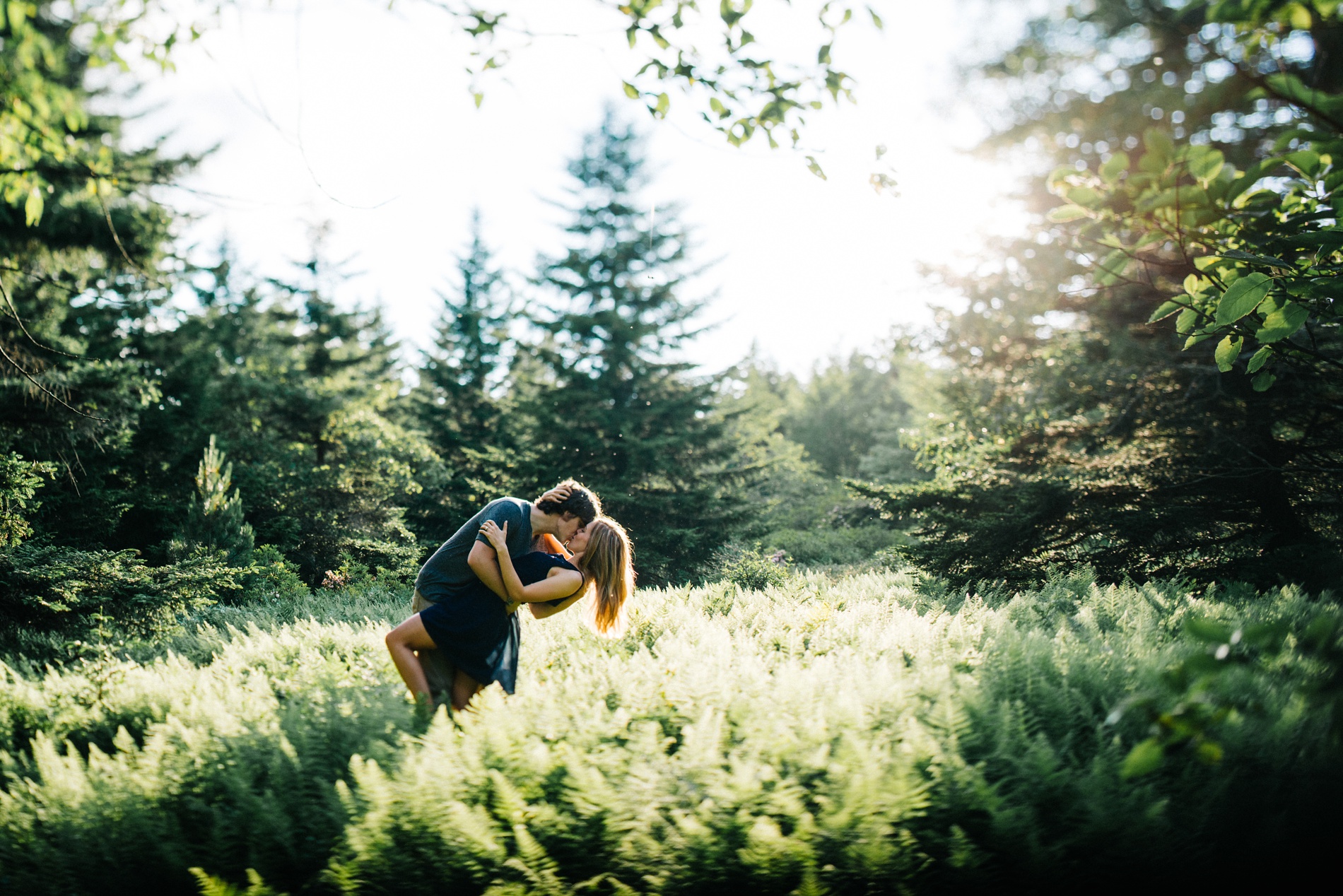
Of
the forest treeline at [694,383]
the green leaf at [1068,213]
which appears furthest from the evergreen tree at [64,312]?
the green leaf at [1068,213]

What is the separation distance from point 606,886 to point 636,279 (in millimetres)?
16080

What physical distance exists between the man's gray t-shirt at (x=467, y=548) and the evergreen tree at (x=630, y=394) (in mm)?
10442

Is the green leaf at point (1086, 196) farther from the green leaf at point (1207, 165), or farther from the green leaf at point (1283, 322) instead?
the green leaf at point (1283, 322)

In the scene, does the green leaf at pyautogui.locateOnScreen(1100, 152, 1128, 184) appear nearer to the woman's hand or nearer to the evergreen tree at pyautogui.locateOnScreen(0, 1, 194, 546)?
the woman's hand

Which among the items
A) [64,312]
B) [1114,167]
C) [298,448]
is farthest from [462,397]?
[1114,167]

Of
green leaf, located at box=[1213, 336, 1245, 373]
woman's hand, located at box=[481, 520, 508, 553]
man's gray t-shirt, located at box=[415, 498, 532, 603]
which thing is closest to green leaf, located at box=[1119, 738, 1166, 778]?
green leaf, located at box=[1213, 336, 1245, 373]

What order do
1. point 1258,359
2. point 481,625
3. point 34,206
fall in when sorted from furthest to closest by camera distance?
point 481,625, point 34,206, point 1258,359

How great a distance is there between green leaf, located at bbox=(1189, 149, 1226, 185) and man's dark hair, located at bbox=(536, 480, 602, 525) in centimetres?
382

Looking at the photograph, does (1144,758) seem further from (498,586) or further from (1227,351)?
(498,586)

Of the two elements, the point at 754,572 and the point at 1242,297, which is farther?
the point at 754,572

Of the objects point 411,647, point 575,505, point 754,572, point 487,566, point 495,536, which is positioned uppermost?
point 575,505

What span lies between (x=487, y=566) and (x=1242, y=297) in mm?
4157

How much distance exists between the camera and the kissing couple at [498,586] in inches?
168

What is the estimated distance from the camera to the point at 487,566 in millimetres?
4195
